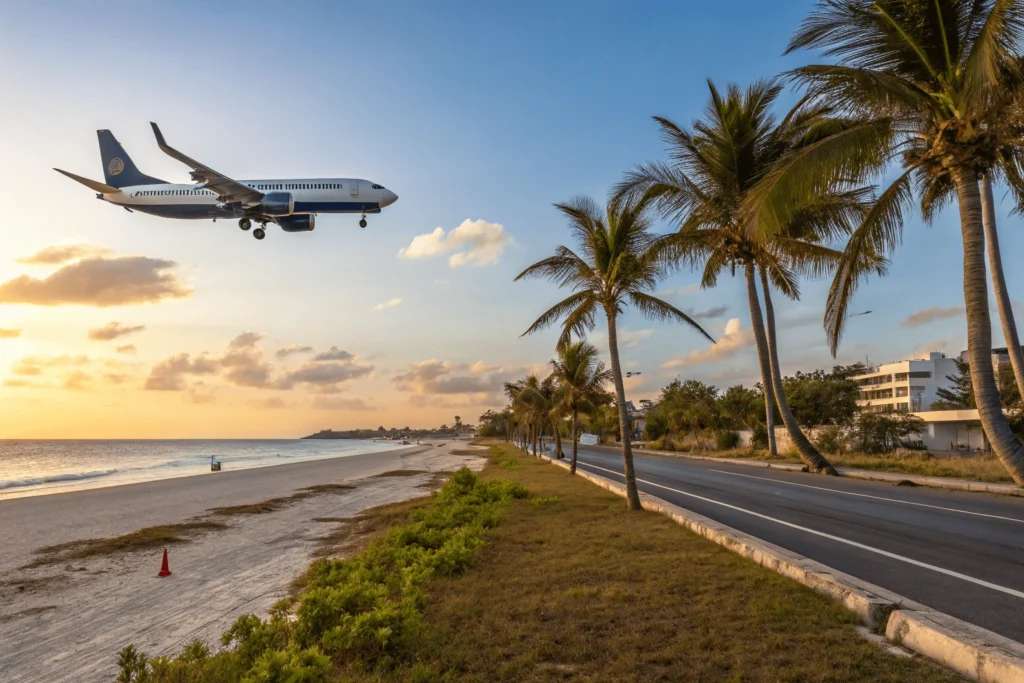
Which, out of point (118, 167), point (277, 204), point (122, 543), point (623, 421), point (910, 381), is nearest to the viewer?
point (623, 421)

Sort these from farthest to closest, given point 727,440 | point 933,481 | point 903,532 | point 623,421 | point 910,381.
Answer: point 910,381 < point 727,440 < point 933,481 < point 623,421 < point 903,532

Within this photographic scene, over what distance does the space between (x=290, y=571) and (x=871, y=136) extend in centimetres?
1616

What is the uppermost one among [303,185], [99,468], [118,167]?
[118,167]

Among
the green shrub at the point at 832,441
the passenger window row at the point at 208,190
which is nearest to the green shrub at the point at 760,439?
the green shrub at the point at 832,441

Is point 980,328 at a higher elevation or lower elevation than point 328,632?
higher

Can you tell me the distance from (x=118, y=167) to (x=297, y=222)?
1541cm

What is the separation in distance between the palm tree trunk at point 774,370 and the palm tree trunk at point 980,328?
7.21 m

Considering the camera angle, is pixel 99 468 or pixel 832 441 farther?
pixel 99 468

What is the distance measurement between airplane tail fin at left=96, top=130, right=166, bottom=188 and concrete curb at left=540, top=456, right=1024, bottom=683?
3323 centimetres

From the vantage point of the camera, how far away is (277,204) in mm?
23234

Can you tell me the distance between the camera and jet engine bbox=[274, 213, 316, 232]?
77.5 ft

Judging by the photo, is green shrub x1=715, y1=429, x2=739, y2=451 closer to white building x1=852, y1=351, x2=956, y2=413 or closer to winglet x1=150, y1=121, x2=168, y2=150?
winglet x1=150, y1=121, x2=168, y2=150

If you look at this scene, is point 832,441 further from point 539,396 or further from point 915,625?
point 915,625

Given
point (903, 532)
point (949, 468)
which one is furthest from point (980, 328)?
point (903, 532)
